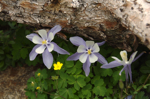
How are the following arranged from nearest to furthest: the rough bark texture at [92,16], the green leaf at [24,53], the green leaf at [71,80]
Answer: the rough bark texture at [92,16] < the green leaf at [71,80] < the green leaf at [24,53]

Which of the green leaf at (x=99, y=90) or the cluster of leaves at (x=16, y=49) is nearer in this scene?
the green leaf at (x=99, y=90)

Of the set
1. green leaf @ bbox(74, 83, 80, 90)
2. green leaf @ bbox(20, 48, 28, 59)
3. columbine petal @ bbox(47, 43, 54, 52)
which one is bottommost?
green leaf @ bbox(74, 83, 80, 90)

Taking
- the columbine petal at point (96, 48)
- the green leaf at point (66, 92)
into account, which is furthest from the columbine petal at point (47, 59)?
the columbine petal at point (96, 48)

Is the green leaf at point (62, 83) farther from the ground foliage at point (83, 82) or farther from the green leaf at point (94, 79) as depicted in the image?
the green leaf at point (94, 79)

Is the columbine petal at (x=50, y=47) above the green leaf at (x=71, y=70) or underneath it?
above

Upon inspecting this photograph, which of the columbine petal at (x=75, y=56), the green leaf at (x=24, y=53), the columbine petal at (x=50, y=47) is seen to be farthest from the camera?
the green leaf at (x=24, y=53)

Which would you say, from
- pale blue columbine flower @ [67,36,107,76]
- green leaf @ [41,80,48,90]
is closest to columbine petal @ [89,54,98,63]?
pale blue columbine flower @ [67,36,107,76]

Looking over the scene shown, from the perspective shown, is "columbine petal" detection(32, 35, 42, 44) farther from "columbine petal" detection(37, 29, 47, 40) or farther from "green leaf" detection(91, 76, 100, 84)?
"green leaf" detection(91, 76, 100, 84)

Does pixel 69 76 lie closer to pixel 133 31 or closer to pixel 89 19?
pixel 89 19

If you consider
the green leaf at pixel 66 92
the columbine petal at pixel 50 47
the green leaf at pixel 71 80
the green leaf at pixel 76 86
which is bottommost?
the green leaf at pixel 66 92

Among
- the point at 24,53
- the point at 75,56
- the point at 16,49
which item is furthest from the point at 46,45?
the point at 16,49
